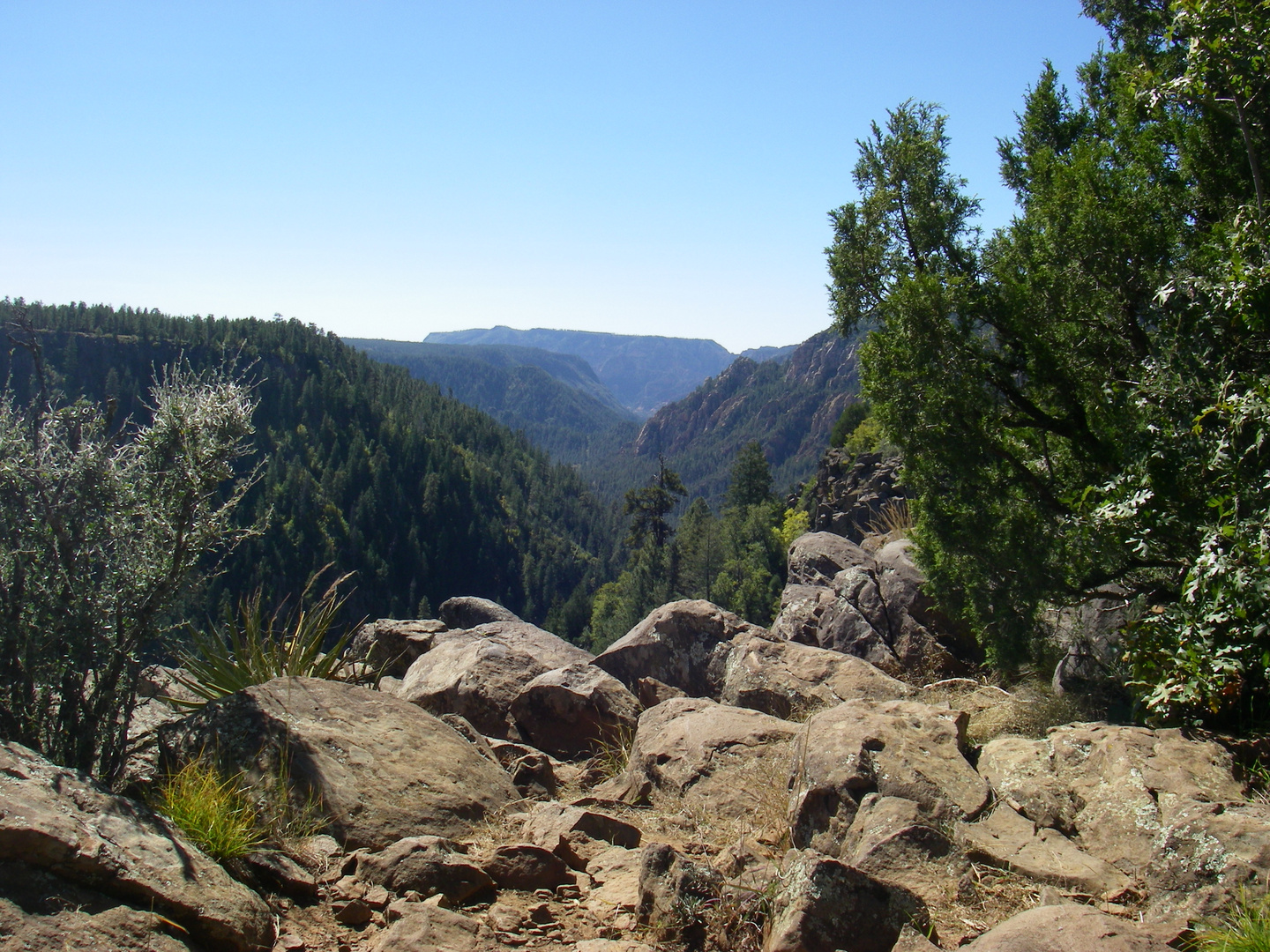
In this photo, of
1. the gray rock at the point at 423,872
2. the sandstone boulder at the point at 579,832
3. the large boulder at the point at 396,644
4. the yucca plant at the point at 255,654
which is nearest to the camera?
the gray rock at the point at 423,872

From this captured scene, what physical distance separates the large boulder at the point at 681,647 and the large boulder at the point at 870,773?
418cm

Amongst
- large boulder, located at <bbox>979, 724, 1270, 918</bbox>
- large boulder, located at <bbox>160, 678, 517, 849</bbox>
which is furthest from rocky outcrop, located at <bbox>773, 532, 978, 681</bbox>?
large boulder, located at <bbox>160, 678, 517, 849</bbox>

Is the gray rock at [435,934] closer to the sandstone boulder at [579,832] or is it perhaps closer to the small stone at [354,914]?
the small stone at [354,914]

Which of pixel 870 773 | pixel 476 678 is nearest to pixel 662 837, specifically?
pixel 870 773

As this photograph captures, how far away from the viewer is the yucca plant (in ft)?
22.6

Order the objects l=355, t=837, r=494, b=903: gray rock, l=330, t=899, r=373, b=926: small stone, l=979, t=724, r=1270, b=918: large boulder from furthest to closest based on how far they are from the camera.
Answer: l=355, t=837, r=494, b=903: gray rock → l=330, t=899, r=373, b=926: small stone → l=979, t=724, r=1270, b=918: large boulder

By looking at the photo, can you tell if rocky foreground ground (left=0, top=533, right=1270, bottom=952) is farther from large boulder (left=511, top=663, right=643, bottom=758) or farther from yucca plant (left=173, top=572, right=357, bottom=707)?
yucca plant (left=173, top=572, right=357, bottom=707)

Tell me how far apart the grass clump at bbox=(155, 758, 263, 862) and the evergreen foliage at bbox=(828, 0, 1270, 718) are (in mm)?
5114

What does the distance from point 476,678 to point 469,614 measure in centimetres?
414

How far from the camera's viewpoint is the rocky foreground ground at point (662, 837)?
3359mm

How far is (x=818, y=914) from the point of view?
3379mm

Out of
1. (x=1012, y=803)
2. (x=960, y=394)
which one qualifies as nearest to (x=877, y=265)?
(x=960, y=394)

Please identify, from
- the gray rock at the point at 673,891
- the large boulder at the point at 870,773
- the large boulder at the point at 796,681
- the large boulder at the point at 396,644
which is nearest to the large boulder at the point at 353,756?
the gray rock at the point at 673,891

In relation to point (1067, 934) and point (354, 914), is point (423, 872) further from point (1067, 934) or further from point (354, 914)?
point (1067, 934)
